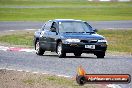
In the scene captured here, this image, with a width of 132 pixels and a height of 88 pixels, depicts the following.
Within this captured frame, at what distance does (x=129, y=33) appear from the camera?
3791 cm

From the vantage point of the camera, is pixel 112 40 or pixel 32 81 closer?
pixel 32 81

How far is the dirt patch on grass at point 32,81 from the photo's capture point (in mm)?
12641

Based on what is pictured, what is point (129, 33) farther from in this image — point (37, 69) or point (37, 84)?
point (37, 84)

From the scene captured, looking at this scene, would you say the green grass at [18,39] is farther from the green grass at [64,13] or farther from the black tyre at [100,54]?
the green grass at [64,13]

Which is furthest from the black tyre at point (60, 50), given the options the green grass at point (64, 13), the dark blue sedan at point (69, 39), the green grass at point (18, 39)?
the green grass at point (64, 13)

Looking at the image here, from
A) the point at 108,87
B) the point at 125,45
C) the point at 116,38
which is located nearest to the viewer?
the point at 108,87

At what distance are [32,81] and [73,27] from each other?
8.87 meters

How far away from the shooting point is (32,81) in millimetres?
13406

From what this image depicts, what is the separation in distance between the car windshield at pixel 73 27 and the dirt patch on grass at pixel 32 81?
6.77 meters

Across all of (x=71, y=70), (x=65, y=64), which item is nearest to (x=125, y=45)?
(x=65, y=64)

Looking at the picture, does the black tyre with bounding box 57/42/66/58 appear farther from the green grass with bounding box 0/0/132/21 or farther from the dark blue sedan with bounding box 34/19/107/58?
the green grass with bounding box 0/0/132/21

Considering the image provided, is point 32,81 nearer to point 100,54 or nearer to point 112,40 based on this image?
point 100,54

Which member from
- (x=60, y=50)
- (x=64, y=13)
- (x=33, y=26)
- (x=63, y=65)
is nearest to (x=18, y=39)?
(x=60, y=50)

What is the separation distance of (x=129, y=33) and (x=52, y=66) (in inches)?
808
